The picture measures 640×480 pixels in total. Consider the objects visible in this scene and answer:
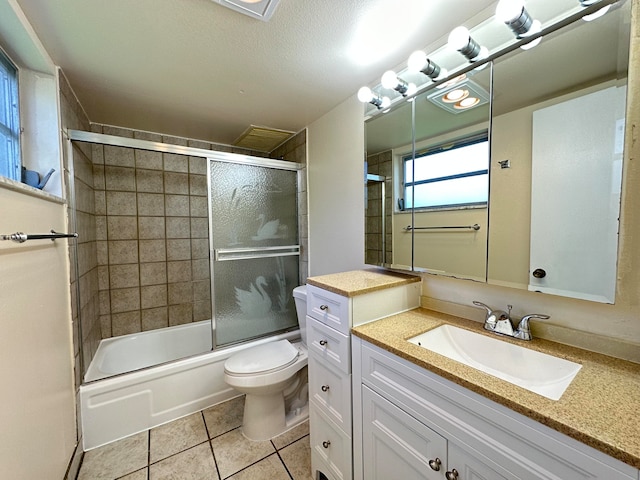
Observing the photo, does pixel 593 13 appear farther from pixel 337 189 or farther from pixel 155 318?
pixel 155 318

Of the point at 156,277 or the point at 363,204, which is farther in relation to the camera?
the point at 156,277

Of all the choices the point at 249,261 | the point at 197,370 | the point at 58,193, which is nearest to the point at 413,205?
the point at 249,261

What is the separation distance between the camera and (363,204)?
1.72 m

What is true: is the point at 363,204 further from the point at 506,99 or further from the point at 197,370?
the point at 197,370

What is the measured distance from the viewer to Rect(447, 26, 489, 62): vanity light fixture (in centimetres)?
102

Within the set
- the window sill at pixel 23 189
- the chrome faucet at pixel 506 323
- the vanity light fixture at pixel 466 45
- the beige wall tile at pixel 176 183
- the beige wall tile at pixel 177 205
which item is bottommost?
the chrome faucet at pixel 506 323

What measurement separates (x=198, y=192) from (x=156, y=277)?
931 millimetres

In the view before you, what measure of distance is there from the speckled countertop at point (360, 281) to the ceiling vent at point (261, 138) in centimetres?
162

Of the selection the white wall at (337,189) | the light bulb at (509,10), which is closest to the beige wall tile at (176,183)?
the white wall at (337,189)

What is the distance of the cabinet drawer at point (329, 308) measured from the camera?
43.3 inches

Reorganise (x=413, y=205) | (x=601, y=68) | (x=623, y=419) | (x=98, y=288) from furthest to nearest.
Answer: (x=98, y=288) < (x=413, y=205) < (x=601, y=68) < (x=623, y=419)

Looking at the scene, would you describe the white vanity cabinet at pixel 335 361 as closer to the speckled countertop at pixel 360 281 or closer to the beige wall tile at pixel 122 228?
the speckled countertop at pixel 360 281

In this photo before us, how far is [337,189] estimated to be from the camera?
1963 millimetres

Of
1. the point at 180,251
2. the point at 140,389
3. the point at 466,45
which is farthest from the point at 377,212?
the point at 180,251
